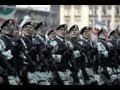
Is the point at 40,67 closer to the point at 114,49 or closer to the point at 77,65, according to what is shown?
the point at 77,65

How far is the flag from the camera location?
11688 mm

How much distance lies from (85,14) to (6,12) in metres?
1.60

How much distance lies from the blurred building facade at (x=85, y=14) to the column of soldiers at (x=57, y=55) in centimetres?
12

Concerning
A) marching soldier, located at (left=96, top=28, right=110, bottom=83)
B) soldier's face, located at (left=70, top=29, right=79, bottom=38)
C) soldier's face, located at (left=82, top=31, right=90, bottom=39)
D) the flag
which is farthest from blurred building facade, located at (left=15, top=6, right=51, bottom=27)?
marching soldier, located at (left=96, top=28, right=110, bottom=83)

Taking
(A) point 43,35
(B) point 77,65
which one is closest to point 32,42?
(A) point 43,35

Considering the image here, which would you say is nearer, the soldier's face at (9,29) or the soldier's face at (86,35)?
the soldier's face at (9,29)

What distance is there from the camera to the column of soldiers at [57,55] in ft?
38.3

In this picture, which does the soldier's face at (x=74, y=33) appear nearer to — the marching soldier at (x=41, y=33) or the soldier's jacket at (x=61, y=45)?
the soldier's jacket at (x=61, y=45)

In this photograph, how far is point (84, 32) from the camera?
1192 cm

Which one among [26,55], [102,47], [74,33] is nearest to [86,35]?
[74,33]

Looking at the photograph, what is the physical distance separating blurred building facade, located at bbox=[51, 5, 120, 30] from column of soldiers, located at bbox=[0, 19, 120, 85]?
119mm

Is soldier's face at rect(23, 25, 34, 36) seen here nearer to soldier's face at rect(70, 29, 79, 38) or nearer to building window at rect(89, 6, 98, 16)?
soldier's face at rect(70, 29, 79, 38)

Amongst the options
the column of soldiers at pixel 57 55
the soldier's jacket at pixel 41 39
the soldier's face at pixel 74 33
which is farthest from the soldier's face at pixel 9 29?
the soldier's face at pixel 74 33
